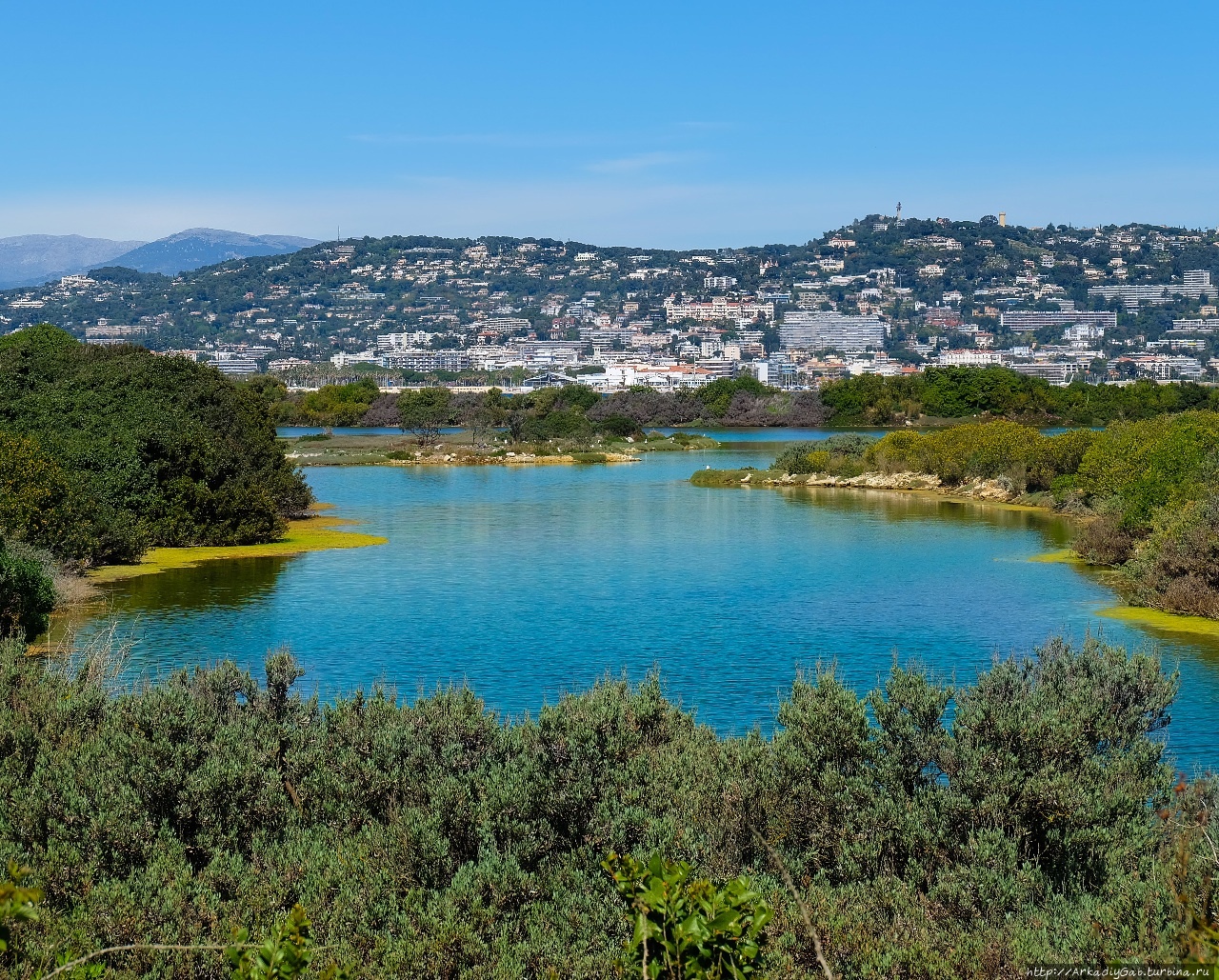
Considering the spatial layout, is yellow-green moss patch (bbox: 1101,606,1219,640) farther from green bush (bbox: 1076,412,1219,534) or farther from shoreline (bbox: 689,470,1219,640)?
green bush (bbox: 1076,412,1219,534)

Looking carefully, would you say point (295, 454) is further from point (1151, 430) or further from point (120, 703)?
point (120, 703)

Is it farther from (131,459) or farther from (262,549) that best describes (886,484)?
(131,459)

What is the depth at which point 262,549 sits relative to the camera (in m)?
30.0

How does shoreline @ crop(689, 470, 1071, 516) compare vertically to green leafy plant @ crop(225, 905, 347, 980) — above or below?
below

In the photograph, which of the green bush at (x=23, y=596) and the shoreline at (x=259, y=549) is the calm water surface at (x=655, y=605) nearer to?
the shoreline at (x=259, y=549)

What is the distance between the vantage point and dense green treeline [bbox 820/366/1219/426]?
3127 inches

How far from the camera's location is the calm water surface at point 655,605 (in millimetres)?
17531

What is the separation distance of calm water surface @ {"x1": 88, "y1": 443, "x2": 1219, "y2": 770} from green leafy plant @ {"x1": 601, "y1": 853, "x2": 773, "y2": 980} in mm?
7054

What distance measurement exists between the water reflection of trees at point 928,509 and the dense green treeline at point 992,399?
34.8 meters

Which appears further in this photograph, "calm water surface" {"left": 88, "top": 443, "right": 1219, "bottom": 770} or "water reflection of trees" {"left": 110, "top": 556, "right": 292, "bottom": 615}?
"water reflection of trees" {"left": 110, "top": 556, "right": 292, "bottom": 615}

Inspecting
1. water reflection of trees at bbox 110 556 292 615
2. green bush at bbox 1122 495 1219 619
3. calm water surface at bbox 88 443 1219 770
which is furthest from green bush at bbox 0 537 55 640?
green bush at bbox 1122 495 1219 619

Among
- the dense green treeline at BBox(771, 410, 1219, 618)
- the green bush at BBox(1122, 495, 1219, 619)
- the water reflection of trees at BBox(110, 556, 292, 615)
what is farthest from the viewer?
the water reflection of trees at BBox(110, 556, 292, 615)

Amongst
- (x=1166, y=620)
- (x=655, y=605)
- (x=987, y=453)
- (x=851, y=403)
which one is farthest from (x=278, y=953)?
(x=851, y=403)

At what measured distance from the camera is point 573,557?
99.3 ft
